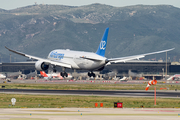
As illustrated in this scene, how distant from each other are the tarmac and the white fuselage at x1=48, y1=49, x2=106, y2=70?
37111 mm

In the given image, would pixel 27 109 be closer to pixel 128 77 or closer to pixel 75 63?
pixel 75 63

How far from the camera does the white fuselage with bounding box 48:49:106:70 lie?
94.3m

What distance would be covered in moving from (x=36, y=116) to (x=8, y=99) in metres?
26.4

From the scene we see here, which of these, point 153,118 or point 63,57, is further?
point 63,57

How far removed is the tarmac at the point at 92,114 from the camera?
47.3 metres

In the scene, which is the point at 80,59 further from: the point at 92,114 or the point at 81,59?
the point at 92,114

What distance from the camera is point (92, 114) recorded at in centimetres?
5075

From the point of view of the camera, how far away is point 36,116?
48.7 meters

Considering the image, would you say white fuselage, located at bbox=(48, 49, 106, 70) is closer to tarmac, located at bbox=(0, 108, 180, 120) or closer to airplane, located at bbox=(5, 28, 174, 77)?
airplane, located at bbox=(5, 28, 174, 77)

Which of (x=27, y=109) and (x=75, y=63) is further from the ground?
(x=75, y=63)


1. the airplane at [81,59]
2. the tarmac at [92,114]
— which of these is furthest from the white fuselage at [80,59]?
the tarmac at [92,114]

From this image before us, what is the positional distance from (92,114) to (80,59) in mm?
48720

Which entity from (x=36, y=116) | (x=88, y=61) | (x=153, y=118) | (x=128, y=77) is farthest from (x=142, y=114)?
(x=128, y=77)

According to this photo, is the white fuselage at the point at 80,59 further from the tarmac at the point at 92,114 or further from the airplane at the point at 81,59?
the tarmac at the point at 92,114
